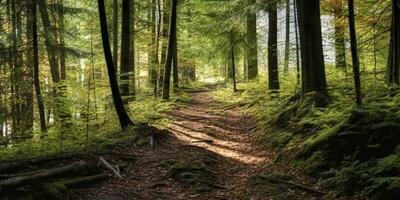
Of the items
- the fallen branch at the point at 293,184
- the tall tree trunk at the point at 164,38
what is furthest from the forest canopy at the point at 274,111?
the tall tree trunk at the point at 164,38

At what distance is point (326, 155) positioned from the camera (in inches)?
273

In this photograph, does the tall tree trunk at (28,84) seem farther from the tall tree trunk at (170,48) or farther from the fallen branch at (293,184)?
the fallen branch at (293,184)

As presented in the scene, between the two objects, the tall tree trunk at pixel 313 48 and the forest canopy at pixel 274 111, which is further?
the tall tree trunk at pixel 313 48

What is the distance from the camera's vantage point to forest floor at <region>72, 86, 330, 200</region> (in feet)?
21.6

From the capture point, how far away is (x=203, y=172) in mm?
7805

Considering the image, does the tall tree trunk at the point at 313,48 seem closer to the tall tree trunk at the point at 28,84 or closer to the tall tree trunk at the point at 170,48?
the tall tree trunk at the point at 170,48

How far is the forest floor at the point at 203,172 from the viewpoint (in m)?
6.60

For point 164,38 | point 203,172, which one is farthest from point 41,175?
point 164,38

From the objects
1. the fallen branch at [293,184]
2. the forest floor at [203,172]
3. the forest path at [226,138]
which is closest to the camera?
the fallen branch at [293,184]

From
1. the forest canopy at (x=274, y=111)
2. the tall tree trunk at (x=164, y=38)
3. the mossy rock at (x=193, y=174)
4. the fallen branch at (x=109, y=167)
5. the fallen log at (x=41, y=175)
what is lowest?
the mossy rock at (x=193, y=174)

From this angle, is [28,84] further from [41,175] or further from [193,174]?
[193,174]

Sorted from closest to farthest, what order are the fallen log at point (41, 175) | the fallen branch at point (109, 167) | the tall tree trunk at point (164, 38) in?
the fallen log at point (41, 175), the fallen branch at point (109, 167), the tall tree trunk at point (164, 38)

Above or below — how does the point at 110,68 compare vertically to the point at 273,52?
below

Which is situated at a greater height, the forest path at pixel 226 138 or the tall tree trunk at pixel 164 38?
the tall tree trunk at pixel 164 38
